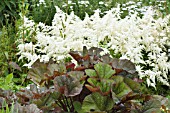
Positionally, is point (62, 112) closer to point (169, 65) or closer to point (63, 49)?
point (63, 49)

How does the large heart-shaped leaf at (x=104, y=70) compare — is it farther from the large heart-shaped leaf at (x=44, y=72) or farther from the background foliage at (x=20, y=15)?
the background foliage at (x=20, y=15)

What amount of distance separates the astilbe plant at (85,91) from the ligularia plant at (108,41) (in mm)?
1795

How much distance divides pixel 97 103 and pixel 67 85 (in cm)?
21

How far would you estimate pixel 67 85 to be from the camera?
7.65ft

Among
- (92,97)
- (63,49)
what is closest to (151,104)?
(92,97)

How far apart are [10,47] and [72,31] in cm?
88

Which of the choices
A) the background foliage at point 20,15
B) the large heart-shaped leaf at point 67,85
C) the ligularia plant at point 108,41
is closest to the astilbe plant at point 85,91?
the large heart-shaped leaf at point 67,85

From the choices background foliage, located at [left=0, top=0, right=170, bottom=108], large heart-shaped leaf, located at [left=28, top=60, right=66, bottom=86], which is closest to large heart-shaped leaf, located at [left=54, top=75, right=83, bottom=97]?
large heart-shaped leaf, located at [left=28, top=60, right=66, bottom=86]

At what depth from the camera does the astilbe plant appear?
228 centimetres

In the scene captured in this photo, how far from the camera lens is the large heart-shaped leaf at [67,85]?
7.50 ft

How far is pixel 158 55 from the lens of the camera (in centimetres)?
508

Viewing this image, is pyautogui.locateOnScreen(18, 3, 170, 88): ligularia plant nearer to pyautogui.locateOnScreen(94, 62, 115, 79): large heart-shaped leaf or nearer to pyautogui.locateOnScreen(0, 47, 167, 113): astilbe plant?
pyautogui.locateOnScreen(0, 47, 167, 113): astilbe plant

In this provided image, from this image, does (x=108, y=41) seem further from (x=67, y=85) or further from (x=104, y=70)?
(x=67, y=85)

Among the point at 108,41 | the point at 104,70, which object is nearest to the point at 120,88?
the point at 104,70
